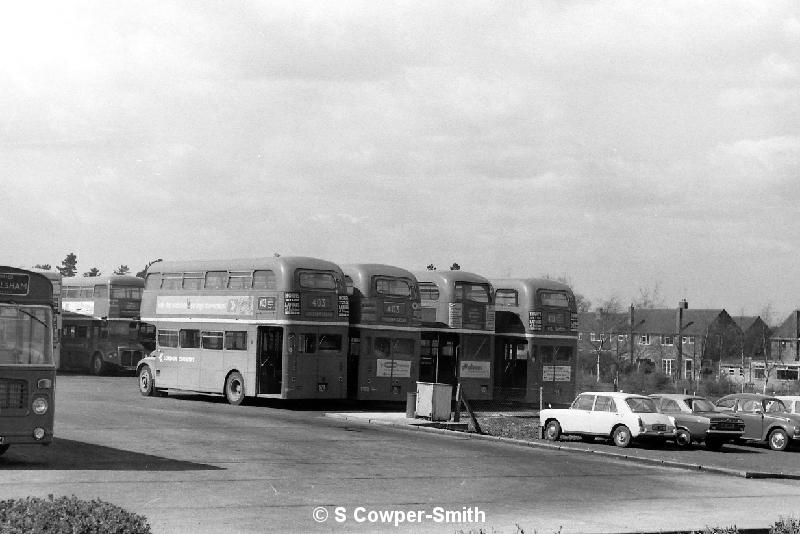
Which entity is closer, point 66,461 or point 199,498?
point 199,498

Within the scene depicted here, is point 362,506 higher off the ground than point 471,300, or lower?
lower

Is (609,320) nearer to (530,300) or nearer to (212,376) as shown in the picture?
(530,300)

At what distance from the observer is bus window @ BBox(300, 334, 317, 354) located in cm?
3328

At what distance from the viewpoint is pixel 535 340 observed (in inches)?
1564

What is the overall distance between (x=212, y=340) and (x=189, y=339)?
133 cm

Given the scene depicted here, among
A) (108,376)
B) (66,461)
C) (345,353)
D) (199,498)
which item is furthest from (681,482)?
(108,376)

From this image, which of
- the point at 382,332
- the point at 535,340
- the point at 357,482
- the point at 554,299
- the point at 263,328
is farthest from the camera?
the point at 554,299

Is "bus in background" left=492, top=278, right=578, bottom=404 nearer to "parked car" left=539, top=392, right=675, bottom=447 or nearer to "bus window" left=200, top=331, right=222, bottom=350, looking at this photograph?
"bus window" left=200, top=331, right=222, bottom=350

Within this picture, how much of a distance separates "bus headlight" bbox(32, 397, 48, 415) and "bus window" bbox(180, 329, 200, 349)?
18.9 metres

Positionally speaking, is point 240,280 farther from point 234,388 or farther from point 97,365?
point 97,365

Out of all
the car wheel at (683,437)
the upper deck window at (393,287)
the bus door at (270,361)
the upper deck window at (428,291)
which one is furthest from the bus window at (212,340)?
the car wheel at (683,437)

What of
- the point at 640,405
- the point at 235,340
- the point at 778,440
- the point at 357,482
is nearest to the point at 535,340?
the point at 235,340

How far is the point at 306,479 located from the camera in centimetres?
1722

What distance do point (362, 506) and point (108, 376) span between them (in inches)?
1544
